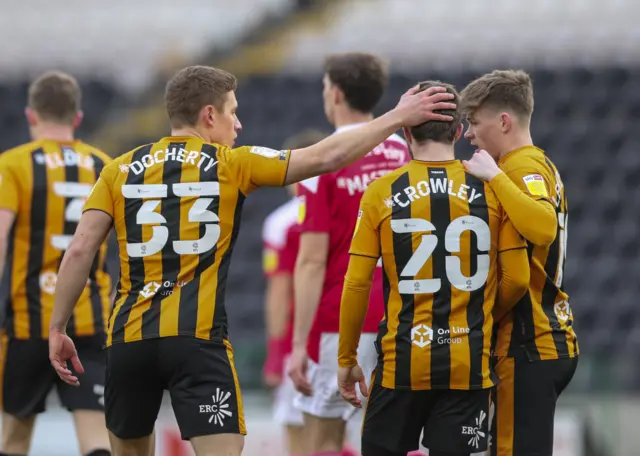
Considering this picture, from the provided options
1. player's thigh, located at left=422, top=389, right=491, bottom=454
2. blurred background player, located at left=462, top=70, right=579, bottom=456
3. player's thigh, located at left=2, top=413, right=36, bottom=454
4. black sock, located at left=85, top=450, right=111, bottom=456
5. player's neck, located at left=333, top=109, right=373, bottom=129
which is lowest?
black sock, located at left=85, top=450, right=111, bottom=456

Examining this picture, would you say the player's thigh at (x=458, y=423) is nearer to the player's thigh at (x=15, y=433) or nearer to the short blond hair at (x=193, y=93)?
the short blond hair at (x=193, y=93)

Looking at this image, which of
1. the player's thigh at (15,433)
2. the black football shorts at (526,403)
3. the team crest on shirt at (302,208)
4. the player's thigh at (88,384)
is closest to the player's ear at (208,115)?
the team crest on shirt at (302,208)

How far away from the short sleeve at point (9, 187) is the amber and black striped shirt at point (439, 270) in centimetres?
190

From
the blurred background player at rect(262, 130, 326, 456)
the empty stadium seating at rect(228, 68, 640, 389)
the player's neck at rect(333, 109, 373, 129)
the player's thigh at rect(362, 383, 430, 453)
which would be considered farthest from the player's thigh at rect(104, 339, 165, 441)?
the empty stadium seating at rect(228, 68, 640, 389)

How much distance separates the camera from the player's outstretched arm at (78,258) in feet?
12.9

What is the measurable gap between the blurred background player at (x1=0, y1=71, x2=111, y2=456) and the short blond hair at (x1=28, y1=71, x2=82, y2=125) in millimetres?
13

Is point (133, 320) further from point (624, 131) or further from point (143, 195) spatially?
point (624, 131)

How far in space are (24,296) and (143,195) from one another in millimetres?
1463

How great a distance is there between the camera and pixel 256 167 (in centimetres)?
390

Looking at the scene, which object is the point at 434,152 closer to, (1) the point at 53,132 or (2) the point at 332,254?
(2) the point at 332,254

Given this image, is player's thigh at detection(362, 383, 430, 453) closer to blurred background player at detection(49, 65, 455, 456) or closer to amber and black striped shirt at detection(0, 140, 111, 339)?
blurred background player at detection(49, 65, 455, 456)

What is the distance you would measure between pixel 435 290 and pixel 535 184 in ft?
1.71

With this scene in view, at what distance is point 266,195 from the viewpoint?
12031 millimetres

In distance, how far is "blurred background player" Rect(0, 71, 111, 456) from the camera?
5035mm
